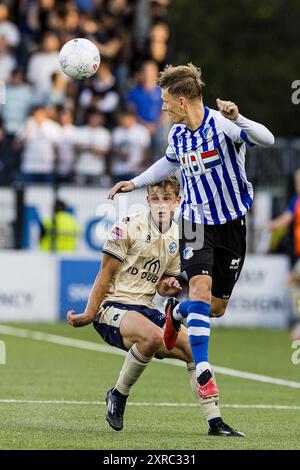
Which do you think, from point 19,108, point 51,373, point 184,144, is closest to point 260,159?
point 19,108

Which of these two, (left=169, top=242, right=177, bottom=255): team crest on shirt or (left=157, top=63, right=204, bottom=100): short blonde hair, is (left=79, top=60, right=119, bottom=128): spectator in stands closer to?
(left=169, top=242, right=177, bottom=255): team crest on shirt

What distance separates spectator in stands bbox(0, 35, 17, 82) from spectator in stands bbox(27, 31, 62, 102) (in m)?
0.34

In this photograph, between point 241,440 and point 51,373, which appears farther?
point 51,373

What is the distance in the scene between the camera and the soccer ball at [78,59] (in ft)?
28.8

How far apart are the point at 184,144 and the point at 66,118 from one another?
11.2 m

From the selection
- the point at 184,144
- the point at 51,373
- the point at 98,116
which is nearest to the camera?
the point at 184,144

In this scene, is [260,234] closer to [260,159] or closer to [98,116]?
[260,159]

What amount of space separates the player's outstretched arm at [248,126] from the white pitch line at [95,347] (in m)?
4.16

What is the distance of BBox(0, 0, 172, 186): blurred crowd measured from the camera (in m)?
18.8

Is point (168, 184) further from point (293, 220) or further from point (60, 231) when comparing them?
point (60, 231)

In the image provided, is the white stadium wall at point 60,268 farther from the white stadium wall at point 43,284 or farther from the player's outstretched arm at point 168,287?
the player's outstretched arm at point 168,287

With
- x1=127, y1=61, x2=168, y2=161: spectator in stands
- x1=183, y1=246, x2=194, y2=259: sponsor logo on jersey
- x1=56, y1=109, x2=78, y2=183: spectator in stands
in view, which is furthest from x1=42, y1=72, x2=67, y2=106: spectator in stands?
x1=183, y1=246, x2=194, y2=259: sponsor logo on jersey

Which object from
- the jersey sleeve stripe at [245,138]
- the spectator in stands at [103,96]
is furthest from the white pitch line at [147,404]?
the spectator in stands at [103,96]
